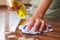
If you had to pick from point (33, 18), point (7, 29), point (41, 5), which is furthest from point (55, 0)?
point (7, 29)

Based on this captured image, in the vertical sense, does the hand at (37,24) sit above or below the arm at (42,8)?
below

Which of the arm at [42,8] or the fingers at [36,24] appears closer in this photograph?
the fingers at [36,24]

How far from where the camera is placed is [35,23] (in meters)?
1.04

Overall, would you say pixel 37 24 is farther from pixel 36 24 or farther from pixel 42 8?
pixel 42 8

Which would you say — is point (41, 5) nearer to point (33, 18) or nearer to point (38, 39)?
point (33, 18)

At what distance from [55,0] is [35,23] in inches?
18.0

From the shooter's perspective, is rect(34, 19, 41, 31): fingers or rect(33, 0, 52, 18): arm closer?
rect(34, 19, 41, 31): fingers

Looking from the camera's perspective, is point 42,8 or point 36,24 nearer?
point 36,24

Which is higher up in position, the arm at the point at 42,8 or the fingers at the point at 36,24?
the arm at the point at 42,8

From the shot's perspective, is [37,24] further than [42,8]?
No

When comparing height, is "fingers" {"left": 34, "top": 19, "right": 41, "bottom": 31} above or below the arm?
below

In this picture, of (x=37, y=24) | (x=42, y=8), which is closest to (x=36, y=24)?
(x=37, y=24)

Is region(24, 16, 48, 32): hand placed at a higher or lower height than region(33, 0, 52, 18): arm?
lower

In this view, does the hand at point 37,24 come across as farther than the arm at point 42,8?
No
